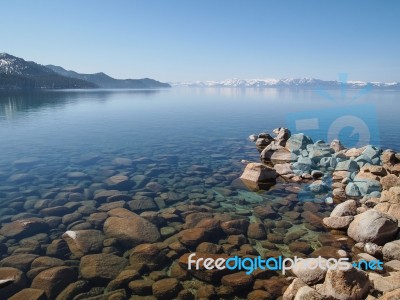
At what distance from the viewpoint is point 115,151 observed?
96.8ft

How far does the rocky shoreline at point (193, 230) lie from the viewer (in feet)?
30.2

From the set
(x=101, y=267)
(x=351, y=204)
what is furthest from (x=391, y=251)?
(x=101, y=267)

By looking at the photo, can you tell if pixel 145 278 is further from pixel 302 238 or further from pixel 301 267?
pixel 302 238

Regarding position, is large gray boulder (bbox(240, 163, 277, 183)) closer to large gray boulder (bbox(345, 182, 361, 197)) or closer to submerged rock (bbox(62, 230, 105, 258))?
large gray boulder (bbox(345, 182, 361, 197))

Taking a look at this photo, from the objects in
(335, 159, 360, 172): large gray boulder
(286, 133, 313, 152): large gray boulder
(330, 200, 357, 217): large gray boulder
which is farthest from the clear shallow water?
(335, 159, 360, 172): large gray boulder

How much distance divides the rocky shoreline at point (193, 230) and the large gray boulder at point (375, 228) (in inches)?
1.6

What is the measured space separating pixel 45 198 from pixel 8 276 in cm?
755

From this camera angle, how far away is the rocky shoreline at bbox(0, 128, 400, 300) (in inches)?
362

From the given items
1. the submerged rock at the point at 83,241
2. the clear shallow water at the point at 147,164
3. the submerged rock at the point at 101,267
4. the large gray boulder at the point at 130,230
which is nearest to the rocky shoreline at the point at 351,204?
the clear shallow water at the point at 147,164

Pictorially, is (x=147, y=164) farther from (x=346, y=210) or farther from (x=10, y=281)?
(x=346, y=210)

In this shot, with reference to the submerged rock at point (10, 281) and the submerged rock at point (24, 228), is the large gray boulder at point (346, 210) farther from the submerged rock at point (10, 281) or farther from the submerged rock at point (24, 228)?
the submerged rock at point (24, 228)

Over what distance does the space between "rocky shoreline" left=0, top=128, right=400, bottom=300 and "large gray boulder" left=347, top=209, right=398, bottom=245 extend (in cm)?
4

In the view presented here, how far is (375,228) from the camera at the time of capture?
11.6 metres

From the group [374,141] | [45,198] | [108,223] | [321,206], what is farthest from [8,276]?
[374,141]
